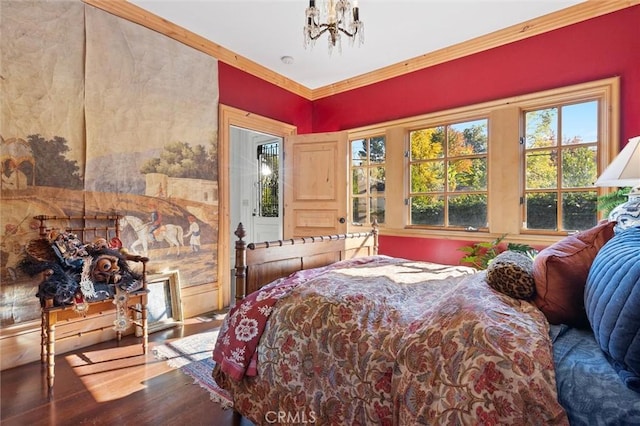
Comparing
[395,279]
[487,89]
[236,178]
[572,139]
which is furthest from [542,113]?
[236,178]

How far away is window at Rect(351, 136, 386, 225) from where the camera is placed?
3.93 metres

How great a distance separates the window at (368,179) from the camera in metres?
3.93

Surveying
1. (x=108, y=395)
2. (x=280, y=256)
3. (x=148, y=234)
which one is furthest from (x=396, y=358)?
(x=148, y=234)

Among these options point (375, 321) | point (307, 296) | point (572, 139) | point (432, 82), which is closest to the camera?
point (375, 321)

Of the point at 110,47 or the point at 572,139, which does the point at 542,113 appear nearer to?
the point at 572,139

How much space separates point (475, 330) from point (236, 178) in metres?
5.13

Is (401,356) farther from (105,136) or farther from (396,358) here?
(105,136)

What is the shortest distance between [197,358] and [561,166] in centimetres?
346

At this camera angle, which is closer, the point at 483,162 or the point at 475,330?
the point at 475,330

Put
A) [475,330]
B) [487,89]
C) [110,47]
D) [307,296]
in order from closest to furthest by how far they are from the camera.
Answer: [475,330] → [307,296] → [110,47] → [487,89]

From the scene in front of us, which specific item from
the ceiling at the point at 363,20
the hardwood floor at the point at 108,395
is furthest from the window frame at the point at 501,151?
the hardwood floor at the point at 108,395

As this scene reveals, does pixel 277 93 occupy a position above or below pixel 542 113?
above

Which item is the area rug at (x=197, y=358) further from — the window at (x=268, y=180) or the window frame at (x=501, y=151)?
the window at (x=268, y=180)

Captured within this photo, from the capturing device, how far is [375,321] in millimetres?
1192
